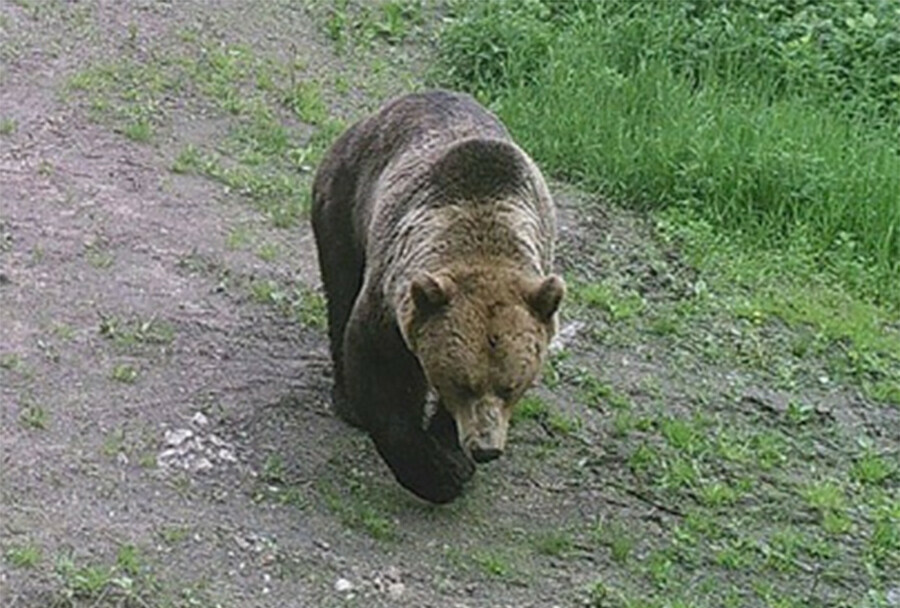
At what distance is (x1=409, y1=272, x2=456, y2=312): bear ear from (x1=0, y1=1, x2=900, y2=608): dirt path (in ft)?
2.63

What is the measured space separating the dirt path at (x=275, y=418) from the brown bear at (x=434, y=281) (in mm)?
276

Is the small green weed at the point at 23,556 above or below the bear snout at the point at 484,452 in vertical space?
below

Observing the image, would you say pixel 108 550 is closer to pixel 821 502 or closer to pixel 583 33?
pixel 821 502

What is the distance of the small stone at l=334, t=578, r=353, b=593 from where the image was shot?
5.04m

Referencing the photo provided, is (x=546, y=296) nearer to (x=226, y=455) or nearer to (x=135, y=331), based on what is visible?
(x=226, y=455)

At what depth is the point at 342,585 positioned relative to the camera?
16.6ft

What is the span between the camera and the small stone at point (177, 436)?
564 centimetres

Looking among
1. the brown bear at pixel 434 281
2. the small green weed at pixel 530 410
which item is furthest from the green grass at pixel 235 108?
the small green weed at pixel 530 410

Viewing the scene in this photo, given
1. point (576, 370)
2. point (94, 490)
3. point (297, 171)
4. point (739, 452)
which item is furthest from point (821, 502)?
point (297, 171)

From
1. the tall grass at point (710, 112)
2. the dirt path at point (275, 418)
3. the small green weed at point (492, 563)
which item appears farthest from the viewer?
the tall grass at point (710, 112)

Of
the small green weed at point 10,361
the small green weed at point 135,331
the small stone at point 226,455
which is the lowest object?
the small green weed at point 135,331

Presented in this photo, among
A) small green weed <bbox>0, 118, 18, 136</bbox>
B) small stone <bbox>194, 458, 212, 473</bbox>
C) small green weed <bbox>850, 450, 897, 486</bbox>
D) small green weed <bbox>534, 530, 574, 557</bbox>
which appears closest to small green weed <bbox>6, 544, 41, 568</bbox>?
small stone <bbox>194, 458, 212, 473</bbox>

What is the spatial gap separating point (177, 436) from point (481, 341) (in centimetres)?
125

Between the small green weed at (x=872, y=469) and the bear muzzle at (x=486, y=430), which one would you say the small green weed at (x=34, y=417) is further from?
the small green weed at (x=872, y=469)
